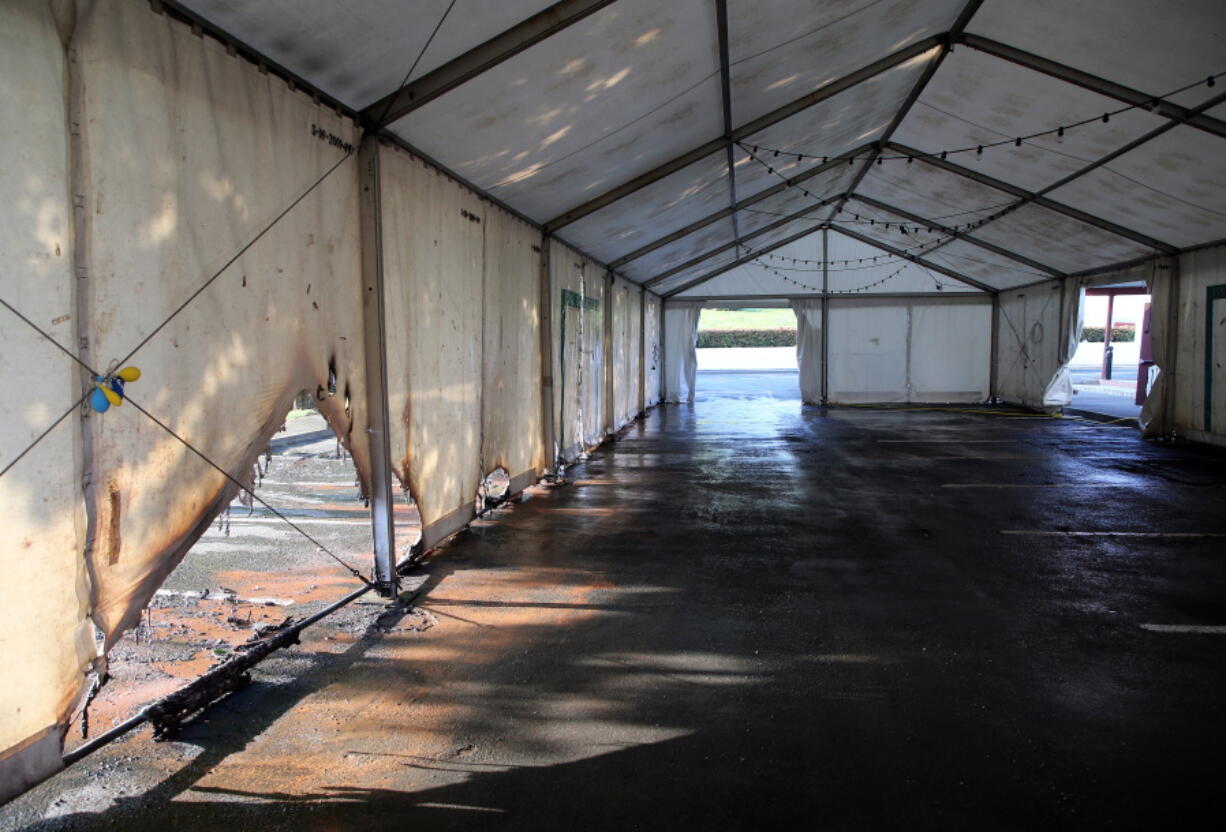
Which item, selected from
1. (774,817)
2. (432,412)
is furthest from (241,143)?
(774,817)

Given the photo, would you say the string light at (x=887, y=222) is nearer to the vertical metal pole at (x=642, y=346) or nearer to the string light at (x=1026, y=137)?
the string light at (x=1026, y=137)

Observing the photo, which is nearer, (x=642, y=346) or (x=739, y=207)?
(x=739, y=207)

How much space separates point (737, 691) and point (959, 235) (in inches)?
505

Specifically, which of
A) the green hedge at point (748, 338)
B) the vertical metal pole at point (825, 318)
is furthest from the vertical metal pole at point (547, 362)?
the green hedge at point (748, 338)

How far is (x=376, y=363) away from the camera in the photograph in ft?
14.4

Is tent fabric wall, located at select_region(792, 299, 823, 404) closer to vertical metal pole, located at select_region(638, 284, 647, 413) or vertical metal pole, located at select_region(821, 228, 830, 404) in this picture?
vertical metal pole, located at select_region(821, 228, 830, 404)

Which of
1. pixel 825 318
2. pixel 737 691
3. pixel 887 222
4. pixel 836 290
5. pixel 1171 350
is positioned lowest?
pixel 737 691

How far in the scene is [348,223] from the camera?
4.20 metres

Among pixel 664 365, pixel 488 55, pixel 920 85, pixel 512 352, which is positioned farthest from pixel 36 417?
pixel 664 365

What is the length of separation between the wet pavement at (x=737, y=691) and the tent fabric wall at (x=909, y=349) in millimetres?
11850

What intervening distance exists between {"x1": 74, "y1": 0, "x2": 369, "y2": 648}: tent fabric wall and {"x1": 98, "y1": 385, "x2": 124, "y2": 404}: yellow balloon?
0.08 metres

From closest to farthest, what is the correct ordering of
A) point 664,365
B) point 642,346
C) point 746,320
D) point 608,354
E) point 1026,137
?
point 1026,137
point 608,354
point 642,346
point 664,365
point 746,320

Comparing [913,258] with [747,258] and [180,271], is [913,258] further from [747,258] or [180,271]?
[180,271]

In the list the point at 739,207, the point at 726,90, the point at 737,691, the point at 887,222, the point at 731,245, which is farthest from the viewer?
the point at 731,245
